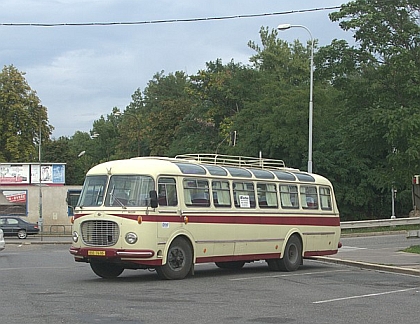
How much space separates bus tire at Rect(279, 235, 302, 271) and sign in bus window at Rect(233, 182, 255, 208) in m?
1.97

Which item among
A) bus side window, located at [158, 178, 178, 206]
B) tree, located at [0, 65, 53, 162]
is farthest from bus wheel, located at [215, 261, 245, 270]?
tree, located at [0, 65, 53, 162]

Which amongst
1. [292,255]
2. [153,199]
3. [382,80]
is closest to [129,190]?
[153,199]

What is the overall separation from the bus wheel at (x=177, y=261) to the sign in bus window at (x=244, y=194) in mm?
2486

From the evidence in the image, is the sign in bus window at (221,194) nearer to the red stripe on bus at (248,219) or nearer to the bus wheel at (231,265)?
the red stripe on bus at (248,219)

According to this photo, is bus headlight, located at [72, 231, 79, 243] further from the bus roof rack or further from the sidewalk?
the sidewalk

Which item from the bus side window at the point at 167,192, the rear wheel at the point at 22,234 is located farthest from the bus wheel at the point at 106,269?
the rear wheel at the point at 22,234

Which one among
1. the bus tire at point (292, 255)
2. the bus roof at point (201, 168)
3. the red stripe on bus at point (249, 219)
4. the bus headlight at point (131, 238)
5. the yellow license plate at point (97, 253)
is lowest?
the bus tire at point (292, 255)

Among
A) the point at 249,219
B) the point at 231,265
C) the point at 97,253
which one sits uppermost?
the point at 249,219

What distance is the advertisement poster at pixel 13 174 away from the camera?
66500 mm

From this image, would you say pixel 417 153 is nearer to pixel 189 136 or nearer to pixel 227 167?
pixel 227 167

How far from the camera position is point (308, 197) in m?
23.8

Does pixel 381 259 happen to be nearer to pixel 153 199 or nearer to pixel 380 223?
pixel 153 199

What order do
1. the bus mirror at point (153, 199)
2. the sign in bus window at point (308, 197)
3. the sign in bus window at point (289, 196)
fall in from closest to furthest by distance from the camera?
the bus mirror at point (153, 199), the sign in bus window at point (289, 196), the sign in bus window at point (308, 197)

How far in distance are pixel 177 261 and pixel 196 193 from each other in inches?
72.7
